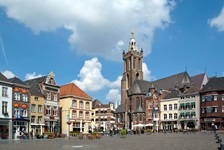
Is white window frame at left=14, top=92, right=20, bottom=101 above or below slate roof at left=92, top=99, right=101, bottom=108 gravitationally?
above

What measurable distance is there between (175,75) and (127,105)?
20565mm

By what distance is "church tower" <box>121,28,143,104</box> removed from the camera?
400 ft

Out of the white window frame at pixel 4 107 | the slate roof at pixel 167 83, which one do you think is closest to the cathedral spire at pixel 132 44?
the slate roof at pixel 167 83

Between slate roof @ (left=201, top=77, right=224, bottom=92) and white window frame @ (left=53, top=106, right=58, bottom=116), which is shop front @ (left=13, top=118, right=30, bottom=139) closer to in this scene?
white window frame @ (left=53, top=106, right=58, bottom=116)

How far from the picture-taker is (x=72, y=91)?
72.1 meters

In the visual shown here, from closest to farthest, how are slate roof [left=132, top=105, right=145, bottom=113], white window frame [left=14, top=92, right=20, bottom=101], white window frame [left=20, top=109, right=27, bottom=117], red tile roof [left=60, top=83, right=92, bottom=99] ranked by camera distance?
white window frame [left=14, top=92, right=20, bottom=101]
white window frame [left=20, top=109, right=27, bottom=117]
red tile roof [left=60, top=83, right=92, bottom=99]
slate roof [left=132, top=105, right=145, bottom=113]

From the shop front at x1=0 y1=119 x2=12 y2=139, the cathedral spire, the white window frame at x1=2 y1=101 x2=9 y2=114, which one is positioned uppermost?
the cathedral spire

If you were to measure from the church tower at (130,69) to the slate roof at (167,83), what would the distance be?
13.1 metres

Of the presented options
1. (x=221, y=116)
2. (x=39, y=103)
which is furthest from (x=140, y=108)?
(x=39, y=103)

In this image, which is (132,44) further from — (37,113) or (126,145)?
(126,145)

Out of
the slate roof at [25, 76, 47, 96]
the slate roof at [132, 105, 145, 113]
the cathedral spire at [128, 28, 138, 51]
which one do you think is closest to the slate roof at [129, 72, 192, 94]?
the slate roof at [132, 105, 145, 113]

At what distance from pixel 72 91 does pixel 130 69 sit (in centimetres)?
5446

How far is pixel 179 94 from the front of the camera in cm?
8319

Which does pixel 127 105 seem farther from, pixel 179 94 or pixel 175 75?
pixel 179 94
